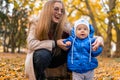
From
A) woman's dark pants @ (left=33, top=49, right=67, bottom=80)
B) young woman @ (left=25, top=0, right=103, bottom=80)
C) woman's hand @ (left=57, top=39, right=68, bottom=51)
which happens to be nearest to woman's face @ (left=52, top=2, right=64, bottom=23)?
young woman @ (left=25, top=0, right=103, bottom=80)

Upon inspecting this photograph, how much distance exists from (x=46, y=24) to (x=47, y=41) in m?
0.24

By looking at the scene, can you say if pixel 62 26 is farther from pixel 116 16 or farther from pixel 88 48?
pixel 116 16

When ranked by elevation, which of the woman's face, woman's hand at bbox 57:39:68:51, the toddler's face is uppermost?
the woman's face

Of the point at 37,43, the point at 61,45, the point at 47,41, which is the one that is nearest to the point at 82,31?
the point at 61,45

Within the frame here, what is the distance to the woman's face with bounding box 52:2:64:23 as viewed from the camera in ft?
15.5

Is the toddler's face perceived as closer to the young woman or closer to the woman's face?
the young woman

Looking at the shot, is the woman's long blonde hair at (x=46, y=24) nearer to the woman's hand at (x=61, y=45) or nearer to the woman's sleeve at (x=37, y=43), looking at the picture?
the woman's sleeve at (x=37, y=43)

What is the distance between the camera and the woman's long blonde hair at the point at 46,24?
181 inches

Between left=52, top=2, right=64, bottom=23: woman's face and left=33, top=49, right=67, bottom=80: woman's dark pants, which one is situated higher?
left=52, top=2, right=64, bottom=23: woman's face

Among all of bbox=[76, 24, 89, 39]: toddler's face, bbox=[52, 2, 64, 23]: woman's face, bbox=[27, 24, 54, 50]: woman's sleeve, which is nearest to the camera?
bbox=[76, 24, 89, 39]: toddler's face

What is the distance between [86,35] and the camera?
4422 millimetres

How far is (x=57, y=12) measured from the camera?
186 inches

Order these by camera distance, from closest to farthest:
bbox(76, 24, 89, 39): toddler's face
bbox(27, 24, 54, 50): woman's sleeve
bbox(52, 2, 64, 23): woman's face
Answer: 1. bbox(76, 24, 89, 39): toddler's face
2. bbox(27, 24, 54, 50): woman's sleeve
3. bbox(52, 2, 64, 23): woman's face

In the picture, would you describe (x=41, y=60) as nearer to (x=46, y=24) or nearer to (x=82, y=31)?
(x=46, y=24)
